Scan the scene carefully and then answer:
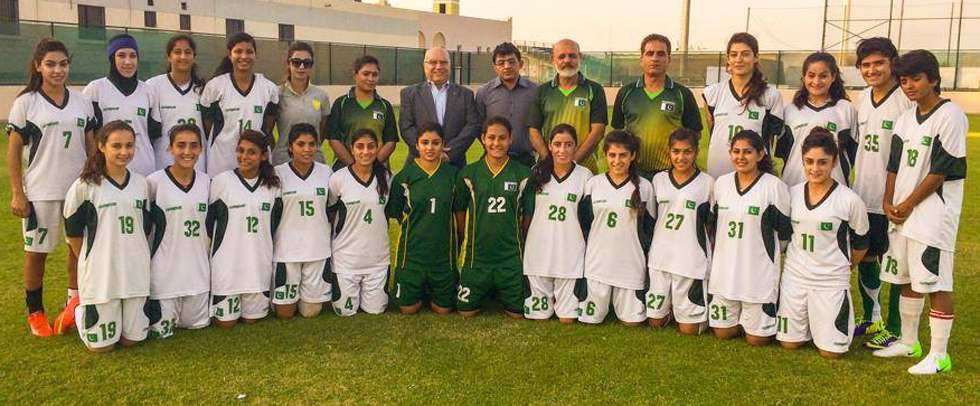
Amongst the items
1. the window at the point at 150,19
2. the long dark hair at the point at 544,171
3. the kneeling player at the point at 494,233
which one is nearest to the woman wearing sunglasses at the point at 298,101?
the kneeling player at the point at 494,233

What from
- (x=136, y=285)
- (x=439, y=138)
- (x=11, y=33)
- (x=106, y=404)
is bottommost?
(x=106, y=404)

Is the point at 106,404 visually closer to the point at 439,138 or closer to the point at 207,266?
the point at 207,266

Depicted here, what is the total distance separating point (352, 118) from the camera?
5305mm

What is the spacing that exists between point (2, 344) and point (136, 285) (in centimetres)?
83

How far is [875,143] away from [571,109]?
1885 mm

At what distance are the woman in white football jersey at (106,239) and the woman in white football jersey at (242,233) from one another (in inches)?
19.1

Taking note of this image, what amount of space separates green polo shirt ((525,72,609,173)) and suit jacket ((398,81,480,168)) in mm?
510

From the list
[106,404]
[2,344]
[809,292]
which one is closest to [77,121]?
[2,344]

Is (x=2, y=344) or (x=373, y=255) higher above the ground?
(x=373, y=255)

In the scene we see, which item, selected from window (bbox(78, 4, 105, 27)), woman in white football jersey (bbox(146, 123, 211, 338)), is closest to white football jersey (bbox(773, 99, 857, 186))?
woman in white football jersey (bbox(146, 123, 211, 338))

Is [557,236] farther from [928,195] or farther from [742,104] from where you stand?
[928,195]

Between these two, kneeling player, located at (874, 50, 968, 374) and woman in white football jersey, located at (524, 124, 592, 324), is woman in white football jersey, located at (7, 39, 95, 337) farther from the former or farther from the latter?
kneeling player, located at (874, 50, 968, 374)

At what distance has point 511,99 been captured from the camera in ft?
17.9

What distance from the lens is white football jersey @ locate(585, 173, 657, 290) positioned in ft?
15.2
